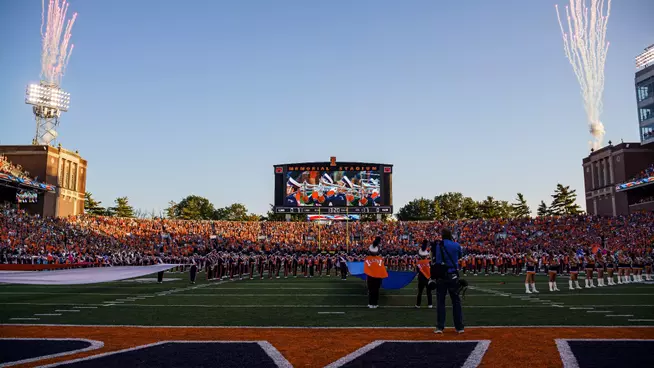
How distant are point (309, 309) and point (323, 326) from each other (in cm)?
289

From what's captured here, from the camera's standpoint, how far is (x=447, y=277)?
877 cm

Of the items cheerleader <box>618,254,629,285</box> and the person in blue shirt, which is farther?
cheerleader <box>618,254,629,285</box>

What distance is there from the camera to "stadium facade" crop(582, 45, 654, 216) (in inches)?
2089

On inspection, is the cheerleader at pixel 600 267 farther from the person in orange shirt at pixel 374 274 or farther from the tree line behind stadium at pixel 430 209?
the tree line behind stadium at pixel 430 209

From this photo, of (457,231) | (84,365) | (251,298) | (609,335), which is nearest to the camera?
(84,365)

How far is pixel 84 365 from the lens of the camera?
6109 mm

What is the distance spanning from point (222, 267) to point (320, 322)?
17.1 meters

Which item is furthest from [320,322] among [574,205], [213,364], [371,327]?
[574,205]

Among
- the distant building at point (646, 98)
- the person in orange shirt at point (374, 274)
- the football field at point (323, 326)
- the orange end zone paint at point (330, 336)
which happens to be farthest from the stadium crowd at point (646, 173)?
the orange end zone paint at point (330, 336)

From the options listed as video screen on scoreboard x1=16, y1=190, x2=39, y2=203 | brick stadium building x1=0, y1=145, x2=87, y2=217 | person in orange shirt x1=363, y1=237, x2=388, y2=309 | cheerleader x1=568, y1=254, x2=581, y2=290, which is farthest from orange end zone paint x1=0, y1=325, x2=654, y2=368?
brick stadium building x1=0, y1=145, x2=87, y2=217

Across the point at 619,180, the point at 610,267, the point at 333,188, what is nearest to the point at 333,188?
the point at 333,188

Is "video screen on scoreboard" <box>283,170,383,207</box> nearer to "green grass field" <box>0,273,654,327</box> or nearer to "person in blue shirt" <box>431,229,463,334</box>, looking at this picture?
"green grass field" <box>0,273,654,327</box>

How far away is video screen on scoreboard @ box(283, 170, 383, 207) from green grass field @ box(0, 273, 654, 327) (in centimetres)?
3256

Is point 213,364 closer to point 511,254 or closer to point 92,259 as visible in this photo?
point 511,254
